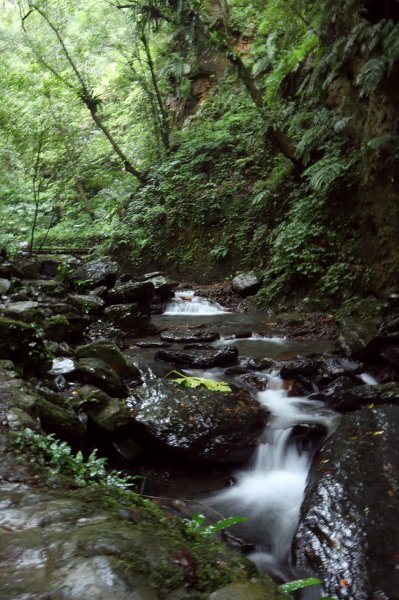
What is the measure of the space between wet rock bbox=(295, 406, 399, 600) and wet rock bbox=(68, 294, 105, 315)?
577cm

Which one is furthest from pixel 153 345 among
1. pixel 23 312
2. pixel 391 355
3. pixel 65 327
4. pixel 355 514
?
pixel 355 514

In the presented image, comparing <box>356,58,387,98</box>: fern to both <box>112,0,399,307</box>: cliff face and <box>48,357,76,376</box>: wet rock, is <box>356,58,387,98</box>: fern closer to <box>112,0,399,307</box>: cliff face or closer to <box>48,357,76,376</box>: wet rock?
<box>112,0,399,307</box>: cliff face

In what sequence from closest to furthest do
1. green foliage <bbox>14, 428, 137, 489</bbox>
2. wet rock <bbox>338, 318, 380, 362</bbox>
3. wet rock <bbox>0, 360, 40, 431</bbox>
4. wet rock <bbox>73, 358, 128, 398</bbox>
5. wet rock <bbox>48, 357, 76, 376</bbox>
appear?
green foliage <bbox>14, 428, 137, 489</bbox> < wet rock <bbox>0, 360, 40, 431</bbox> < wet rock <bbox>73, 358, 128, 398</bbox> < wet rock <bbox>48, 357, 76, 376</bbox> < wet rock <bbox>338, 318, 380, 362</bbox>

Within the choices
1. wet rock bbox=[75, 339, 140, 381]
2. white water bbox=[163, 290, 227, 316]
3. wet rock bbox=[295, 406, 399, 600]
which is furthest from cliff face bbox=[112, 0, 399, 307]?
wet rock bbox=[75, 339, 140, 381]

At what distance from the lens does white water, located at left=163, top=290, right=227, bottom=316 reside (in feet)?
35.2

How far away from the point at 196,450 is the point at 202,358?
8.13 ft

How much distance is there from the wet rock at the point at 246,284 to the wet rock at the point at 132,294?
2456 millimetres

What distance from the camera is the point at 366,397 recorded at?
17.1ft

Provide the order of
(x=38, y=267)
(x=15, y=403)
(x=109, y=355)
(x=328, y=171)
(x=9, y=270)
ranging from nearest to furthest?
(x=15, y=403)
(x=109, y=355)
(x=328, y=171)
(x=9, y=270)
(x=38, y=267)

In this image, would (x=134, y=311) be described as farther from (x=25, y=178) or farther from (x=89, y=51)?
(x=89, y=51)

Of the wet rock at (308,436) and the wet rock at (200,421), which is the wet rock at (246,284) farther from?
the wet rock at (308,436)

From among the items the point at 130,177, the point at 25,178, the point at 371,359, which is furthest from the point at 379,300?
the point at 130,177

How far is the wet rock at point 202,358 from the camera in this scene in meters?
6.78

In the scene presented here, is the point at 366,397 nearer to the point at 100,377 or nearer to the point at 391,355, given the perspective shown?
the point at 391,355
